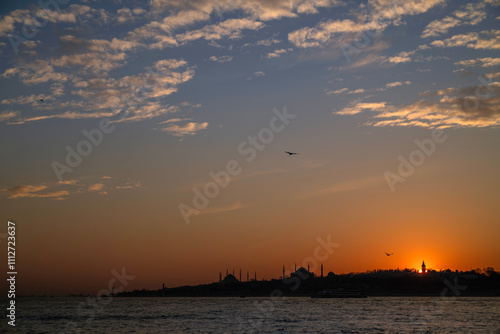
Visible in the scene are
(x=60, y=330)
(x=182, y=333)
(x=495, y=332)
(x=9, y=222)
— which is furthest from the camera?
(x=60, y=330)

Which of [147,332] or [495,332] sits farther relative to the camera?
[147,332]

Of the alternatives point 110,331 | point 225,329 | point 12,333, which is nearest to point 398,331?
point 225,329

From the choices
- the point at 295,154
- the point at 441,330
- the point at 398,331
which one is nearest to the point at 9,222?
the point at 295,154

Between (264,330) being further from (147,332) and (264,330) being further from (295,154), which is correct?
(295,154)

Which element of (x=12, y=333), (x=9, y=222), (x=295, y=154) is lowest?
(x=12, y=333)

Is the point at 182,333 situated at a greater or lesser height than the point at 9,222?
lesser

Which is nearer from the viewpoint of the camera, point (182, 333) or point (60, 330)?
point (182, 333)

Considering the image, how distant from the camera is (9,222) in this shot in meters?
45.0

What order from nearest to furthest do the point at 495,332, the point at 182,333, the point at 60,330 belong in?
the point at 495,332, the point at 182,333, the point at 60,330

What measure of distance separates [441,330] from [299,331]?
21.3m

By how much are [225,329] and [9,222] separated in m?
43.4

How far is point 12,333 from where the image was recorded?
77875mm

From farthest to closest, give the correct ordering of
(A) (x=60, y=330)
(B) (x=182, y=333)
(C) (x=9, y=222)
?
1. (A) (x=60, y=330)
2. (B) (x=182, y=333)
3. (C) (x=9, y=222)

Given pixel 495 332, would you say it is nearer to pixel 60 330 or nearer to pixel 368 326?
pixel 368 326
